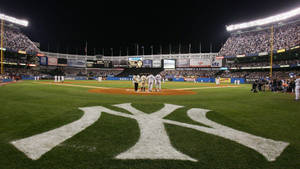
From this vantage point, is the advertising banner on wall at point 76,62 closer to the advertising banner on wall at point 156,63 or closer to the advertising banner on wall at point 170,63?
the advertising banner on wall at point 156,63

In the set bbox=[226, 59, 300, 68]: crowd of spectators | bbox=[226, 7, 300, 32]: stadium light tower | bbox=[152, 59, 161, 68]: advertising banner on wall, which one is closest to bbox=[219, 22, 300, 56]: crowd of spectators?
bbox=[226, 7, 300, 32]: stadium light tower

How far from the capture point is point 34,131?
15.3 ft

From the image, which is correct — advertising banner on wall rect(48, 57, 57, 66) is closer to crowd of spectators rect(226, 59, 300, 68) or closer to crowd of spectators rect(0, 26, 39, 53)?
crowd of spectators rect(0, 26, 39, 53)

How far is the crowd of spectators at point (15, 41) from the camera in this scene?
5569cm

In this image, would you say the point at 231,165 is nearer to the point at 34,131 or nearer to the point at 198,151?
the point at 198,151

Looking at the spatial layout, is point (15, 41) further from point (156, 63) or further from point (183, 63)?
point (183, 63)

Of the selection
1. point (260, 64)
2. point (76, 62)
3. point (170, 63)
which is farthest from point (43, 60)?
point (260, 64)

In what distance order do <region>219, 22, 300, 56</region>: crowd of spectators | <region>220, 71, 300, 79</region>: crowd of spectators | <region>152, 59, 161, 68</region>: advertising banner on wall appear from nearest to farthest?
<region>219, 22, 300, 56</region>: crowd of spectators → <region>220, 71, 300, 79</region>: crowd of spectators → <region>152, 59, 161, 68</region>: advertising banner on wall

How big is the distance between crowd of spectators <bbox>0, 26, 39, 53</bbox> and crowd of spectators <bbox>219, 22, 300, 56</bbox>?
72.8m

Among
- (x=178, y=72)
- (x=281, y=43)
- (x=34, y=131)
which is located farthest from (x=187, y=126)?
(x=178, y=72)

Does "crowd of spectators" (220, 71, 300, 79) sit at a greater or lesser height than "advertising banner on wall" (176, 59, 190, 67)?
lesser

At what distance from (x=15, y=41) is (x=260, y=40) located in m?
84.1

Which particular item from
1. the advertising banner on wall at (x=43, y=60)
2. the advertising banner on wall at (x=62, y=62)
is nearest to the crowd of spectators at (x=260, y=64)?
the advertising banner on wall at (x=62, y=62)

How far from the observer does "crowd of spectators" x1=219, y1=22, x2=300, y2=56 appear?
147 feet
